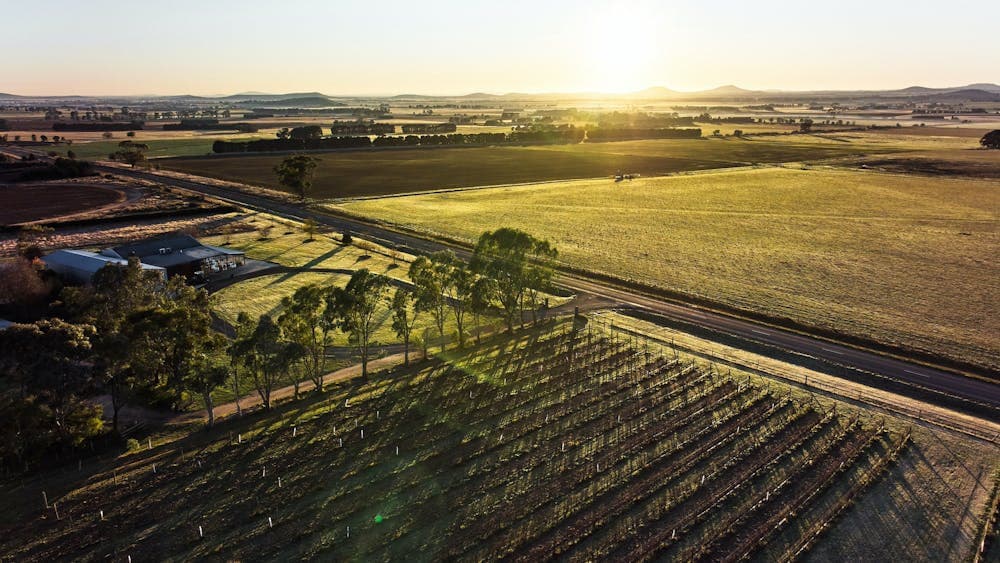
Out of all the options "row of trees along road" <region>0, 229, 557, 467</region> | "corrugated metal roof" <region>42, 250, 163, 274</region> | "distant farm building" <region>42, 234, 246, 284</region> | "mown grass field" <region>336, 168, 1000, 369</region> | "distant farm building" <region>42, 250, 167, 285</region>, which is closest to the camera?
"row of trees along road" <region>0, 229, 557, 467</region>

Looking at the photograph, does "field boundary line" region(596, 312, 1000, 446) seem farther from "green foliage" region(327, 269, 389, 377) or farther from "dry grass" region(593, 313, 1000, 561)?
"green foliage" region(327, 269, 389, 377)

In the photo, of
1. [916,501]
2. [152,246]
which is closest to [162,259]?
[152,246]

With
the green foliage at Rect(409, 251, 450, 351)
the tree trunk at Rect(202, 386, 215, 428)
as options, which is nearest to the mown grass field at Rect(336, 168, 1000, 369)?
the green foliage at Rect(409, 251, 450, 351)

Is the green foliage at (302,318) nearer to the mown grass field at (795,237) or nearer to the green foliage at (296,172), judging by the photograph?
the mown grass field at (795,237)

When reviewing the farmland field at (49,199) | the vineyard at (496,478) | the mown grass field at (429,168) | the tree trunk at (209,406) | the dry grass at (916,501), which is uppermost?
the mown grass field at (429,168)

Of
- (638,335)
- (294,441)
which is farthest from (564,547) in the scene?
(638,335)

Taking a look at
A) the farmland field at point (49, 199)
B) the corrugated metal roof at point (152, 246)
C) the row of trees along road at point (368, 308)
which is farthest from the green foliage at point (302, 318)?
the farmland field at point (49, 199)
